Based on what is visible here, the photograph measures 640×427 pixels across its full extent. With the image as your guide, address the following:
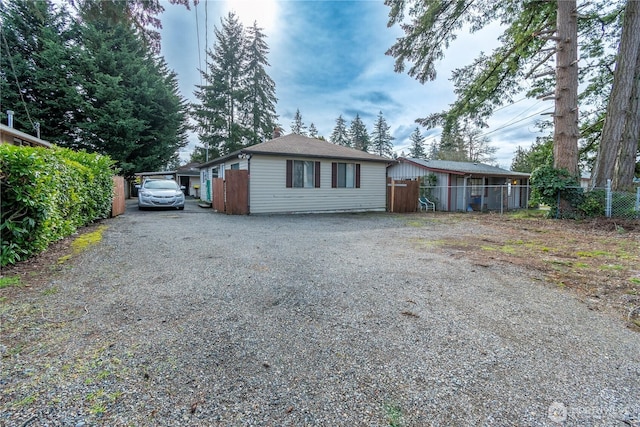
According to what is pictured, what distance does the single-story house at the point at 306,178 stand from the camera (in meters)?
11.6

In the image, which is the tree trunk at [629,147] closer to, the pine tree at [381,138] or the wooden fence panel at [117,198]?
the wooden fence panel at [117,198]

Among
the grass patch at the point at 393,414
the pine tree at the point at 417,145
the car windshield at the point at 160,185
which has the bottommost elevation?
the grass patch at the point at 393,414

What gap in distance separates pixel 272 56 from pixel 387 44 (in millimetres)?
19760

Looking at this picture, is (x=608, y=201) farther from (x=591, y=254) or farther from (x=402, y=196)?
(x=402, y=196)

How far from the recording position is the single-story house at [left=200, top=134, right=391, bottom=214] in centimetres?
1156

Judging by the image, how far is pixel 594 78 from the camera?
14.7 metres

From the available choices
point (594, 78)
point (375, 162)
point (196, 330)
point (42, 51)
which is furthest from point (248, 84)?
point (196, 330)

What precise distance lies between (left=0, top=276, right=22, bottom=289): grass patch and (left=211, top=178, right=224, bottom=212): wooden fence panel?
929 cm

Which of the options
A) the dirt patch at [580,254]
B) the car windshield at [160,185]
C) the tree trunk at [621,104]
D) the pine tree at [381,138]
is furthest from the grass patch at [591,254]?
the pine tree at [381,138]

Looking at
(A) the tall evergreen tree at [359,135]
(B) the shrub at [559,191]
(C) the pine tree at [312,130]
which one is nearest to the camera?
Answer: (B) the shrub at [559,191]

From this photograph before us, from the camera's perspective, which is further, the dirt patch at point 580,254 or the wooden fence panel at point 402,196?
the wooden fence panel at point 402,196

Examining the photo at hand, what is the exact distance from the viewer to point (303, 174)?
41.2 ft

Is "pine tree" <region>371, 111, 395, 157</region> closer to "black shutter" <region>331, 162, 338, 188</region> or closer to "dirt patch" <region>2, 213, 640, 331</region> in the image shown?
"black shutter" <region>331, 162, 338, 188</region>

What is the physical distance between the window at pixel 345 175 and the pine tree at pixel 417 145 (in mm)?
38439
